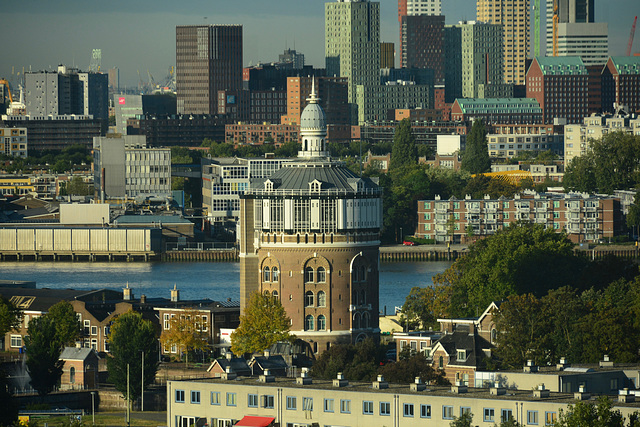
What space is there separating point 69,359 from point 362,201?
35.0 feet

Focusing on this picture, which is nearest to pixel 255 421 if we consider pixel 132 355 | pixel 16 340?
pixel 132 355

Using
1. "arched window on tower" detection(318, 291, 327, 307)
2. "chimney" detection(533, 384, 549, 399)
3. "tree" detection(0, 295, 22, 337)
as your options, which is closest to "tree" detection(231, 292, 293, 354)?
"arched window on tower" detection(318, 291, 327, 307)

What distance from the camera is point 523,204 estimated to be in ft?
395

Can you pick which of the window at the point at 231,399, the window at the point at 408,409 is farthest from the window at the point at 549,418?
the window at the point at 231,399

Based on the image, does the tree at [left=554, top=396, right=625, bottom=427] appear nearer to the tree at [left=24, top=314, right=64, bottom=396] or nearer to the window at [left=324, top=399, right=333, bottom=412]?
the window at [left=324, top=399, right=333, bottom=412]

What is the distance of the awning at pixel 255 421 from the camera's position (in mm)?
43469

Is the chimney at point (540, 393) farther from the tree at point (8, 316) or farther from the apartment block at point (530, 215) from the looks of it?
the apartment block at point (530, 215)

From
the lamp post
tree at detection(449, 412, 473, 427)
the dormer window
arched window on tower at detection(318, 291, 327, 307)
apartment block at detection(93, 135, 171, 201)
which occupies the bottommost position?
the lamp post

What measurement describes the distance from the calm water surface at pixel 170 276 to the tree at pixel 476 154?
4486cm

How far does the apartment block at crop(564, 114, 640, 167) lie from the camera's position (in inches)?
6491

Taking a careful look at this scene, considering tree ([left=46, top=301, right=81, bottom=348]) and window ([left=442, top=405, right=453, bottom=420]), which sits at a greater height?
tree ([left=46, top=301, right=81, bottom=348])

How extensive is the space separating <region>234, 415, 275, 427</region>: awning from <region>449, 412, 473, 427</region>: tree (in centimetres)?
480

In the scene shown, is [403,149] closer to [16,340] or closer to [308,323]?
[16,340]

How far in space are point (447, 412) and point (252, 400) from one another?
5.05 metres
